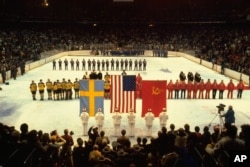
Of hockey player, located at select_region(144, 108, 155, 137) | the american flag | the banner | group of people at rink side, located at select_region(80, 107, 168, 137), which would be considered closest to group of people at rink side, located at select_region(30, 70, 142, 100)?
the american flag

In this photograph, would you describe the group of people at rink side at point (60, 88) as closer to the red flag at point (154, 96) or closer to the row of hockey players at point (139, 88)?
the row of hockey players at point (139, 88)

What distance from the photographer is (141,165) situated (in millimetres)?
8188

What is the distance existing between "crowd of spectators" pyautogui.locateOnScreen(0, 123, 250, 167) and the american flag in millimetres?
5837

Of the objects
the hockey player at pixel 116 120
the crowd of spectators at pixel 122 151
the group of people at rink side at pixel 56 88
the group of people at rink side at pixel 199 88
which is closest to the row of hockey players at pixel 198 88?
the group of people at rink side at pixel 199 88

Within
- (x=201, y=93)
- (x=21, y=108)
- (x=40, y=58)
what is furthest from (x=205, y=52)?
(x=21, y=108)

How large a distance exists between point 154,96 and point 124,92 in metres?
1.30

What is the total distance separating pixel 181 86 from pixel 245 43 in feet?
71.9

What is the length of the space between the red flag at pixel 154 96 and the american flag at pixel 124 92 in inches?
22.8

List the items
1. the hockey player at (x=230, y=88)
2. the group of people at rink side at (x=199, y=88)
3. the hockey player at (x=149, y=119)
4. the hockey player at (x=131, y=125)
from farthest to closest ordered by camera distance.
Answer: the hockey player at (x=230, y=88)
the group of people at rink side at (x=199, y=88)
the hockey player at (x=131, y=125)
the hockey player at (x=149, y=119)

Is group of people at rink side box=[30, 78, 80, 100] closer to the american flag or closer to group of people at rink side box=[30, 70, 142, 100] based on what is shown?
group of people at rink side box=[30, 70, 142, 100]

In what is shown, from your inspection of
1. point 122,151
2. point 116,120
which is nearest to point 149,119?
point 116,120

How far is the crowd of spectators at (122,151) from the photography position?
267 inches

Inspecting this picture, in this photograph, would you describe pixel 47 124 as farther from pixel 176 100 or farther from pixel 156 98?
pixel 176 100

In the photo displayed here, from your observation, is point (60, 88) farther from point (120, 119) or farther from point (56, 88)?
point (120, 119)
